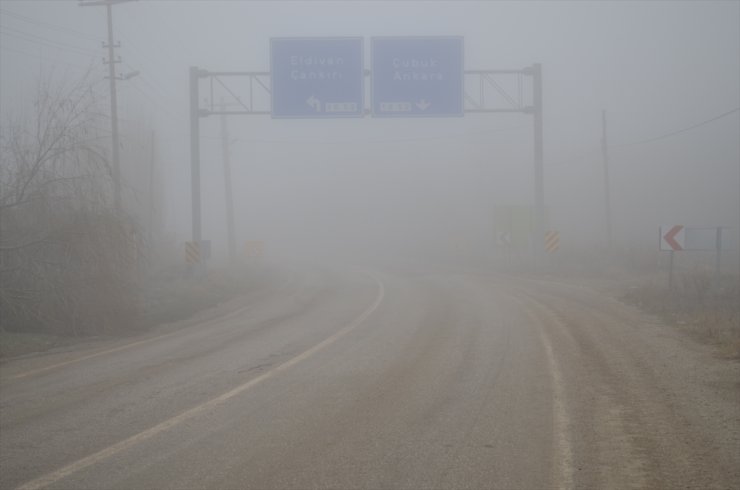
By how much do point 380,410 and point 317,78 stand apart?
21530mm

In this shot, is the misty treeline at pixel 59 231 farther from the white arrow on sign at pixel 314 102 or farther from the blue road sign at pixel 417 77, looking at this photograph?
the blue road sign at pixel 417 77

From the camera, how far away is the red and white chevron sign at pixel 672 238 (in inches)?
776

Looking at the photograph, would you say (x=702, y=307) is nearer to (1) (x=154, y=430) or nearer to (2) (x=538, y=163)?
(1) (x=154, y=430)

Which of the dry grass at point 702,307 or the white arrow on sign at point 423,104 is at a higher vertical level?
the white arrow on sign at point 423,104

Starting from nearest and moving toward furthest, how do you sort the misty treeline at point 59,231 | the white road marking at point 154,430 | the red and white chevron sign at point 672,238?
the white road marking at point 154,430
the misty treeline at point 59,231
the red and white chevron sign at point 672,238

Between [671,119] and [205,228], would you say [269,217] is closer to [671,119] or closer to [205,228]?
[205,228]

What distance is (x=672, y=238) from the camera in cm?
1972

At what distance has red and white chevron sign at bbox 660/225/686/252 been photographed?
19.7m

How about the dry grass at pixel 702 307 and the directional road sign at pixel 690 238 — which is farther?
the directional road sign at pixel 690 238

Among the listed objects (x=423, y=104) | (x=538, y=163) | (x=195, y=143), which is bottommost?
(x=538, y=163)

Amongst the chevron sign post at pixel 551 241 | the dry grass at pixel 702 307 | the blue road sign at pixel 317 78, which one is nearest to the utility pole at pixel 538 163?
the chevron sign post at pixel 551 241

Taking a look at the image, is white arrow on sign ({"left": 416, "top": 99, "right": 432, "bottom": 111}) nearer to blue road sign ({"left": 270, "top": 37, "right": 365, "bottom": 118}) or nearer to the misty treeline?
blue road sign ({"left": 270, "top": 37, "right": 365, "bottom": 118})

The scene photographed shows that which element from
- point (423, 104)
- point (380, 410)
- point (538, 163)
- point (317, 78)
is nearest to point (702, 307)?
point (380, 410)

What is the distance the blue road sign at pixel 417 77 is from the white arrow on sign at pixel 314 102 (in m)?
2.15
